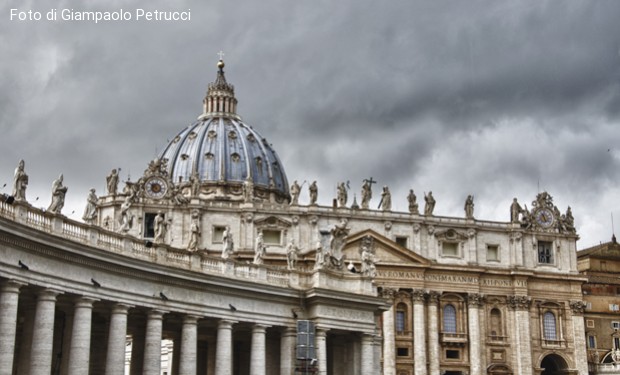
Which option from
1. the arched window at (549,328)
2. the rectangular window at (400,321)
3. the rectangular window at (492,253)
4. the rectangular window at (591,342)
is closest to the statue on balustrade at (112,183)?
the rectangular window at (400,321)

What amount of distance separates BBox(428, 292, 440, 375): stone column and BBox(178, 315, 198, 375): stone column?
60927 millimetres

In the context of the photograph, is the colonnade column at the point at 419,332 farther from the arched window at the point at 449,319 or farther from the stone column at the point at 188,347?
the stone column at the point at 188,347

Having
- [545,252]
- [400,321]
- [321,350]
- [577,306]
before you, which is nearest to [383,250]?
[400,321]

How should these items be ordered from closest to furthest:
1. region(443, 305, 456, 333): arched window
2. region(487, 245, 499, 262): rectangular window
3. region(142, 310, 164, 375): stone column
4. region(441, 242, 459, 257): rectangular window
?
region(142, 310, 164, 375): stone column, region(443, 305, 456, 333): arched window, region(441, 242, 459, 257): rectangular window, region(487, 245, 499, 262): rectangular window

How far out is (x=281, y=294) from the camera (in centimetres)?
5072

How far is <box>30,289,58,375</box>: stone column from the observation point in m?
38.3

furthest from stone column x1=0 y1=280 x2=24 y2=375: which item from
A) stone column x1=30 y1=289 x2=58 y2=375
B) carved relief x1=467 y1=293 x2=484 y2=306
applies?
carved relief x1=467 y1=293 x2=484 y2=306

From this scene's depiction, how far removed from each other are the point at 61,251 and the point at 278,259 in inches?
2328

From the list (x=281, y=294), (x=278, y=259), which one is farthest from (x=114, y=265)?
(x=278, y=259)

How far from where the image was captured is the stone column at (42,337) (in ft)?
126

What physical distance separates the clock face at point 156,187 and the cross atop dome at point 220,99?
69.0 meters

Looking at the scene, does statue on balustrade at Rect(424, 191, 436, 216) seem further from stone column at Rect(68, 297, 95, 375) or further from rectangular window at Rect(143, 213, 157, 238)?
stone column at Rect(68, 297, 95, 375)

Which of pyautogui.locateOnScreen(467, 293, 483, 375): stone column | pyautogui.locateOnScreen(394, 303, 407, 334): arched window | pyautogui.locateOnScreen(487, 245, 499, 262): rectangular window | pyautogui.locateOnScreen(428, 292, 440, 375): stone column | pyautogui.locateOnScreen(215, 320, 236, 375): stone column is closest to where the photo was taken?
pyautogui.locateOnScreen(215, 320, 236, 375): stone column

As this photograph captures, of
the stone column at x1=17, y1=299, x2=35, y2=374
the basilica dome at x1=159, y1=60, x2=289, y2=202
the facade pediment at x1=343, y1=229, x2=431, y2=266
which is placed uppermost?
the basilica dome at x1=159, y1=60, x2=289, y2=202
